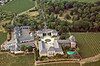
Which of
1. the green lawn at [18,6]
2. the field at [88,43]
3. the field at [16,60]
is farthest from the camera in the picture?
the green lawn at [18,6]

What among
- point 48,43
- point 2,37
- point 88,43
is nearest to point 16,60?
point 48,43

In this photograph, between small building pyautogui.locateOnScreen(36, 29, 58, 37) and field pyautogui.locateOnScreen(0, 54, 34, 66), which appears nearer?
field pyautogui.locateOnScreen(0, 54, 34, 66)

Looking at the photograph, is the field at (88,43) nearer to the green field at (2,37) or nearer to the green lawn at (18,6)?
the green field at (2,37)

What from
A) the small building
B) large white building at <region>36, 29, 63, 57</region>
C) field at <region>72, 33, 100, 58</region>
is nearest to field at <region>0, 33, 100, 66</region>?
field at <region>72, 33, 100, 58</region>

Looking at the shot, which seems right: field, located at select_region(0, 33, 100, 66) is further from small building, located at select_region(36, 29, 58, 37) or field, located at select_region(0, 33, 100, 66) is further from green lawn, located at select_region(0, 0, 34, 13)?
green lawn, located at select_region(0, 0, 34, 13)

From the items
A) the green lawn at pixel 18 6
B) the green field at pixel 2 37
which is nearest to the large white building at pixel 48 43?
the green field at pixel 2 37

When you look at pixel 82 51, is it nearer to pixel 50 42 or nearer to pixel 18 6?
pixel 50 42
